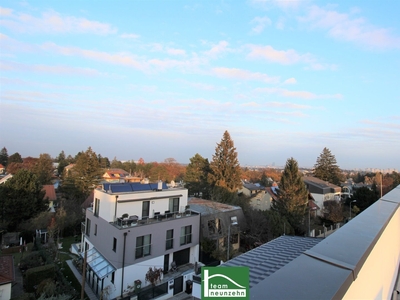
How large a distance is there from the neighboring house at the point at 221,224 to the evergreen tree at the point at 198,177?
42.3 feet

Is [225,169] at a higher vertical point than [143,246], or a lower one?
higher

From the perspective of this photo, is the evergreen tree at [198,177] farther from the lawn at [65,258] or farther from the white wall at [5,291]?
the white wall at [5,291]

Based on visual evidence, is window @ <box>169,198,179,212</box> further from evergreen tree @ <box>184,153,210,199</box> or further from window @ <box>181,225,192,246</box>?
evergreen tree @ <box>184,153,210,199</box>

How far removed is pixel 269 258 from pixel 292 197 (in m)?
16.5

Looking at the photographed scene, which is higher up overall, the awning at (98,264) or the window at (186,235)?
the window at (186,235)

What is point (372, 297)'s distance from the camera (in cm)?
183

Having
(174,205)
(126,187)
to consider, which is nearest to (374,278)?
(126,187)

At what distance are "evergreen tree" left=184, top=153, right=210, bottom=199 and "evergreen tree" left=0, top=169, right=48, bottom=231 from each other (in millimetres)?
16924

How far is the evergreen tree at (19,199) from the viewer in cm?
1934

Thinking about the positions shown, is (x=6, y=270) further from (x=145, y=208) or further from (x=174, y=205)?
(x=174, y=205)

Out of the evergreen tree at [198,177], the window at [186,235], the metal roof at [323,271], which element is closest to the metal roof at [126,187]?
the window at [186,235]

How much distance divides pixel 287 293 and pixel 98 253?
14.5 m

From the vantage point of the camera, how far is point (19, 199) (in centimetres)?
1964

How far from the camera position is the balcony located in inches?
465
